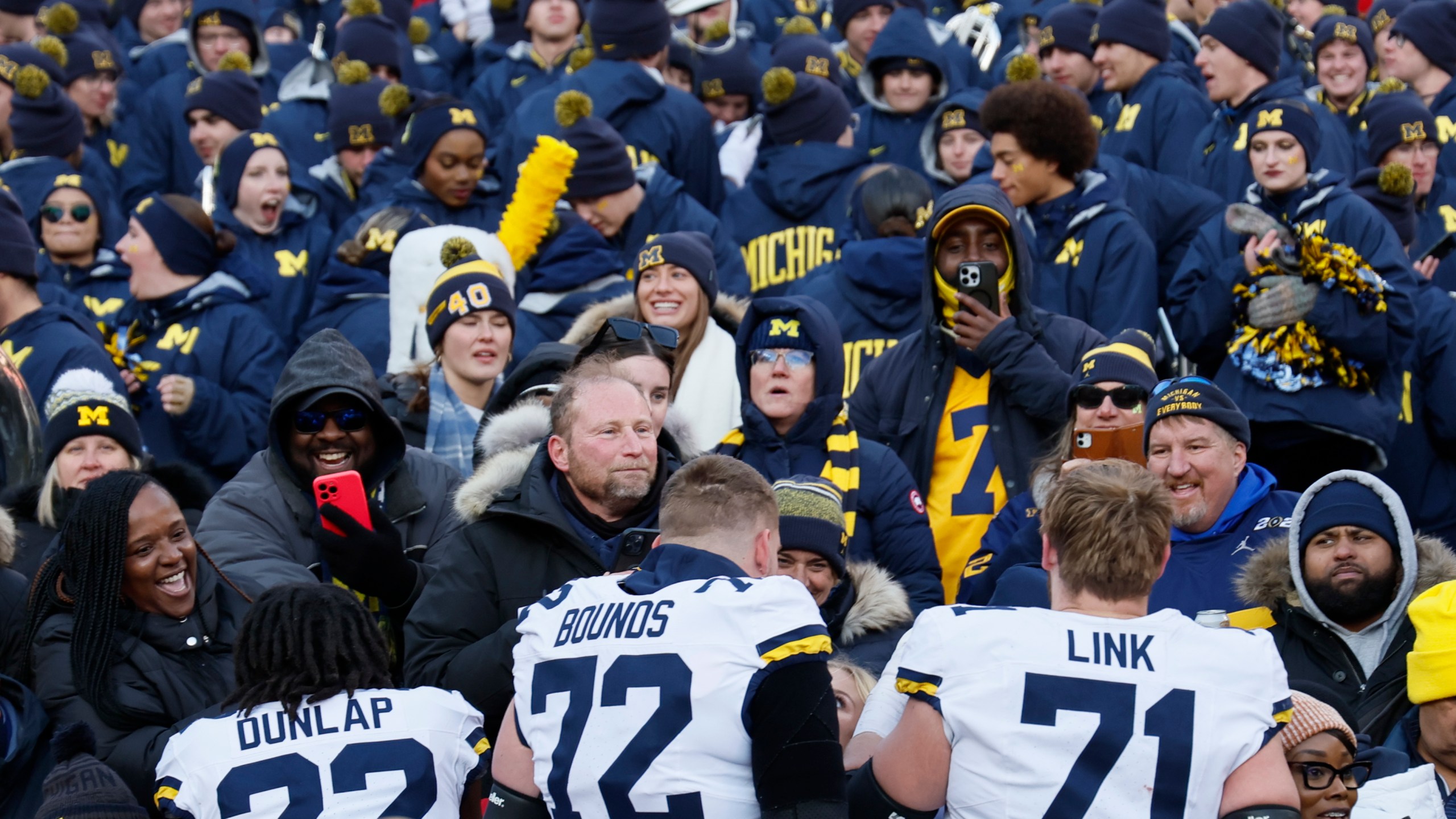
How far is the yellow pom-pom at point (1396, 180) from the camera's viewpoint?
24.9 feet

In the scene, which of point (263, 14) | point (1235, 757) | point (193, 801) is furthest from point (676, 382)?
point (263, 14)

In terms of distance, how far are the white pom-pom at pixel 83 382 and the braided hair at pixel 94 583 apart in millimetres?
1740

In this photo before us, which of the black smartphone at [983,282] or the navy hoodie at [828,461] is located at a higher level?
the black smartphone at [983,282]

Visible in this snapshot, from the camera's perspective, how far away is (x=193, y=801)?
3.66 m

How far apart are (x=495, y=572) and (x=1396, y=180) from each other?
16.6 feet

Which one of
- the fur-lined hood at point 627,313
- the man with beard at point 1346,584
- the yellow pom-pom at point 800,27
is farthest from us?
the yellow pom-pom at point 800,27

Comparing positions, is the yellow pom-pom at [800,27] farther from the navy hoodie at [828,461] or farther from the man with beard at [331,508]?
the man with beard at [331,508]

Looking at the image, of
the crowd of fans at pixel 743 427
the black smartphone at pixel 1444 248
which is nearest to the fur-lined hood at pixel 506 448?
the crowd of fans at pixel 743 427

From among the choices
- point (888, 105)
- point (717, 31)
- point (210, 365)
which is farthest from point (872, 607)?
point (717, 31)

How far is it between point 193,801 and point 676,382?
119 inches

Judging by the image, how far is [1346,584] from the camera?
15.5 ft

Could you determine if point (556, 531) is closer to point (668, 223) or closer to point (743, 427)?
point (743, 427)

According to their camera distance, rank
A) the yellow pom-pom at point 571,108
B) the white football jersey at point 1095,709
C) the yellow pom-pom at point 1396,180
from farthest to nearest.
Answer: the yellow pom-pom at point 571,108
the yellow pom-pom at point 1396,180
the white football jersey at point 1095,709

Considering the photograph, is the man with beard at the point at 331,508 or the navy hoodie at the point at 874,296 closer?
the man with beard at the point at 331,508
